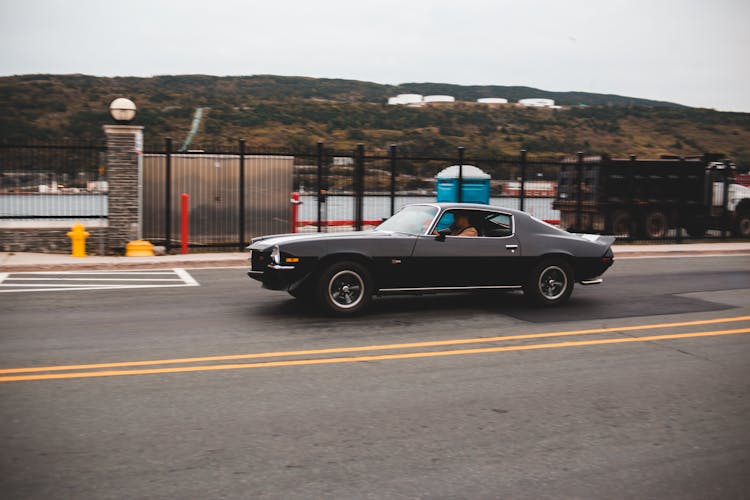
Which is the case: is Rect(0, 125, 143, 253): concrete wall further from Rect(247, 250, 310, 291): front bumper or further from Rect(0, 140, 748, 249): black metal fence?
Rect(247, 250, 310, 291): front bumper

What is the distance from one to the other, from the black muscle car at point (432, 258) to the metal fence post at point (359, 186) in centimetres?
825

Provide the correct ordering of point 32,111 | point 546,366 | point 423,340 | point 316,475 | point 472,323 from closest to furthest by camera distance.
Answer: point 316,475, point 546,366, point 423,340, point 472,323, point 32,111

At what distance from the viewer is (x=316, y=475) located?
158 inches

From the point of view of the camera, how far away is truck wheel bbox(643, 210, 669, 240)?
79.8 feet

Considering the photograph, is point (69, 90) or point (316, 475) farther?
point (69, 90)

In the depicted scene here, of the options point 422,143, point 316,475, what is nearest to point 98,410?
point 316,475

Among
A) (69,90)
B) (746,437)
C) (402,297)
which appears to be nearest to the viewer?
(746,437)

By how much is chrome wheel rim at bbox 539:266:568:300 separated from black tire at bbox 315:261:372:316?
2596 mm

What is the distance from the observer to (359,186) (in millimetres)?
18250

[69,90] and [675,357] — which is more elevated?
[69,90]

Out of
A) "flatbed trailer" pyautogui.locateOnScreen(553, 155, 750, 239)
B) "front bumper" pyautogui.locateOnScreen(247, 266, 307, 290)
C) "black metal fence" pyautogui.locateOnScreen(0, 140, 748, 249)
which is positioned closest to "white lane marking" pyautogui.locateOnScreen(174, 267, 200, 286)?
"black metal fence" pyautogui.locateOnScreen(0, 140, 748, 249)

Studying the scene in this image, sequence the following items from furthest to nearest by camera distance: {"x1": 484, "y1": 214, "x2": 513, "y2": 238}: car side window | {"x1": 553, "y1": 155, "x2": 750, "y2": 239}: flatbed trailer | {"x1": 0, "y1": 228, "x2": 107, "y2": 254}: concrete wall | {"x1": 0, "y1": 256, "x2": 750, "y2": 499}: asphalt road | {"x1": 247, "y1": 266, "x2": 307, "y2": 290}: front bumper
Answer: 1. {"x1": 553, "y1": 155, "x2": 750, "y2": 239}: flatbed trailer
2. {"x1": 0, "y1": 228, "x2": 107, "y2": 254}: concrete wall
3. {"x1": 484, "y1": 214, "x2": 513, "y2": 238}: car side window
4. {"x1": 247, "y1": 266, "x2": 307, "y2": 290}: front bumper
5. {"x1": 0, "y1": 256, "x2": 750, "y2": 499}: asphalt road

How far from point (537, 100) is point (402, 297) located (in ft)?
214

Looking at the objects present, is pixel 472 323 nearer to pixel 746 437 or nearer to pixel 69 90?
pixel 746 437
